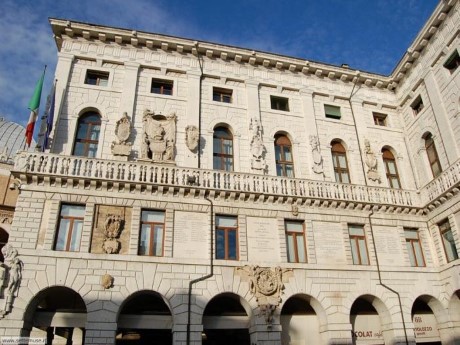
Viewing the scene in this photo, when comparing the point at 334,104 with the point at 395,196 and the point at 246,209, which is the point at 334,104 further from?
the point at 246,209

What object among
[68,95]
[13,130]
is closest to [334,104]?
[68,95]

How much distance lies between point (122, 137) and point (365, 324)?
13760 millimetres

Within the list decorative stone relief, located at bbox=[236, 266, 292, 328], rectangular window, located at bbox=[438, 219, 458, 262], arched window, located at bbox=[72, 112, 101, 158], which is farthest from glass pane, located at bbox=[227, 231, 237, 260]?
rectangular window, located at bbox=[438, 219, 458, 262]

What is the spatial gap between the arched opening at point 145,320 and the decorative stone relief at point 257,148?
7.63m

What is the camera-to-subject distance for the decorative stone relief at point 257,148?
20214mm

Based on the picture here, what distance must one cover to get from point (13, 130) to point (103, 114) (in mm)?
36757

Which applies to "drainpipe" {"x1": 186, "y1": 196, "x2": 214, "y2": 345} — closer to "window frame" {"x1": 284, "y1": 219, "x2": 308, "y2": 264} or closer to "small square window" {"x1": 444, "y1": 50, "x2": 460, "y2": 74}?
"window frame" {"x1": 284, "y1": 219, "x2": 308, "y2": 264}

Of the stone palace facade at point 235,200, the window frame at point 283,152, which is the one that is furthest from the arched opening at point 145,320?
the window frame at point 283,152

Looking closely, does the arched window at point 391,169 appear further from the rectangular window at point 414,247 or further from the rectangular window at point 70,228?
the rectangular window at point 70,228

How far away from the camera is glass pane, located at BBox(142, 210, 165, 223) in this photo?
17.3 meters

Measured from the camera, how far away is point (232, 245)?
17781 millimetres

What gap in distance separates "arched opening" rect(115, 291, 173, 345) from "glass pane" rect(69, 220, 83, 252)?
9.65ft

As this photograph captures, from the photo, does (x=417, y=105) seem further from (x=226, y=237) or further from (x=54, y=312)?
(x=54, y=312)

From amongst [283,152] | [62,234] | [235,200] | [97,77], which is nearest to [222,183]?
[235,200]
